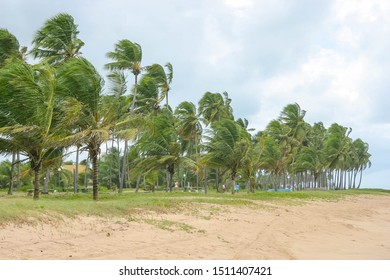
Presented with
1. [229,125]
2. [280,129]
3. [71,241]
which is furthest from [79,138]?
[280,129]

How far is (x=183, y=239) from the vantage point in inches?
392

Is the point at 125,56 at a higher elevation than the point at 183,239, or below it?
higher

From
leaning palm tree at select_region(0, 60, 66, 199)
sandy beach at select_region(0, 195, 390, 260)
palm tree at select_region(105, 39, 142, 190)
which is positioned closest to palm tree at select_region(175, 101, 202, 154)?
palm tree at select_region(105, 39, 142, 190)

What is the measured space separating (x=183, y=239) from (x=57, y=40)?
21.1 meters

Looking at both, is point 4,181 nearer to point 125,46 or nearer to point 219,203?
point 125,46

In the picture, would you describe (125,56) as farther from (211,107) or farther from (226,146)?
(211,107)

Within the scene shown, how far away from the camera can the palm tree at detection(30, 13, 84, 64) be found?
2688 centimetres

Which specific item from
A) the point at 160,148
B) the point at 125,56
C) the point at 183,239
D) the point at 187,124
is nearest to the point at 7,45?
the point at 125,56

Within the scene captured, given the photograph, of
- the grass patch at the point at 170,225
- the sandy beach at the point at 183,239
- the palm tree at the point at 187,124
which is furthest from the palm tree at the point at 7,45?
the grass patch at the point at 170,225

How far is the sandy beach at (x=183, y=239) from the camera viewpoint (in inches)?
306

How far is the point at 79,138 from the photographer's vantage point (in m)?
19.1

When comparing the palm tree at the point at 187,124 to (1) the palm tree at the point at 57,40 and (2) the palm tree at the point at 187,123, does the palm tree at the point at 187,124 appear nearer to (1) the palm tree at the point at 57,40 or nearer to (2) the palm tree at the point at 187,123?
(2) the palm tree at the point at 187,123
